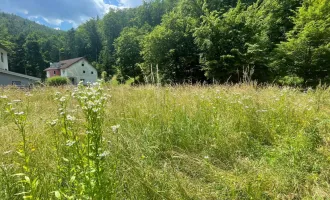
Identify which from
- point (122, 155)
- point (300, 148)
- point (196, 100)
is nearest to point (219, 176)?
point (122, 155)

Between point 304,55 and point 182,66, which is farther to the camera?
point 182,66

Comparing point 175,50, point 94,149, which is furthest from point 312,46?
point 94,149

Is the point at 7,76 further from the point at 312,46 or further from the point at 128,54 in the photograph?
the point at 312,46

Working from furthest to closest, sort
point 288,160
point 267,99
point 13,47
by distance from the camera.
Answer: point 13,47
point 267,99
point 288,160

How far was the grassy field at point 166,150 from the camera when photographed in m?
1.19

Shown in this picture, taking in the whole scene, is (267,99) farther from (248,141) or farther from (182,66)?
(182,66)

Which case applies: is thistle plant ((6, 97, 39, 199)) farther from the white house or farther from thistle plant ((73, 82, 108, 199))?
the white house

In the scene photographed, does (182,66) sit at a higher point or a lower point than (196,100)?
higher

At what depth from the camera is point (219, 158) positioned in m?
2.11

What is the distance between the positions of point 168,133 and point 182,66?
15.1 metres

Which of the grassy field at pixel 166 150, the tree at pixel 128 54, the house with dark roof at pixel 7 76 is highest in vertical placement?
the tree at pixel 128 54

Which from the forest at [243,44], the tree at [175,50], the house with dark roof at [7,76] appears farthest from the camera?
the tree at [175,50]

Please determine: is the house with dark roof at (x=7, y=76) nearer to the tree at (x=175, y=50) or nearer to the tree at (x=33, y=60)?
the tree at (x=175, y=50)

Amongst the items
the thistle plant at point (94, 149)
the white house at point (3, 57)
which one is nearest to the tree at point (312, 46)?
the thistle plant at point (94, 149)
